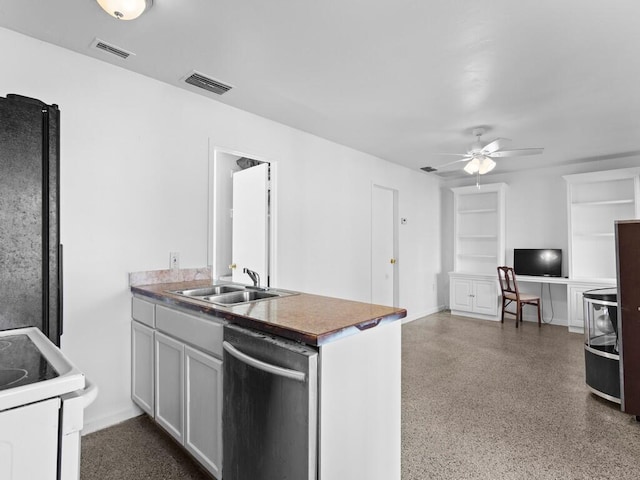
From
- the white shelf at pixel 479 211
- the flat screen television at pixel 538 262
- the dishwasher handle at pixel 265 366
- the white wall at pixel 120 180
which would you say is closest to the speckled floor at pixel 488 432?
the white wall at pixel 120 180

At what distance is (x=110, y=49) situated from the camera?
2.32 metres

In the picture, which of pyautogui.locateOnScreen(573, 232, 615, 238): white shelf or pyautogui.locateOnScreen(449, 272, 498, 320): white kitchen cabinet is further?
pyautogui.locateOnScreen(449, 272, 498, 320): white kitchen cabinet

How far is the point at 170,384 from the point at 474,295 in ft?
17.4

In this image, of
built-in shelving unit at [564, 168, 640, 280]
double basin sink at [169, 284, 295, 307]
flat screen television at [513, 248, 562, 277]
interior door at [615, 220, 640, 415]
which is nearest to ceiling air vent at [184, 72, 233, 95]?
double basin sink at [169, 284, 295, 307]

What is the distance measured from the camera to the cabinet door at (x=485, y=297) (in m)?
5.77

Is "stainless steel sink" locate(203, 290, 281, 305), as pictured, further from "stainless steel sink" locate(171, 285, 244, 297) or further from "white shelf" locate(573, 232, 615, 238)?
"white shelf" locate(573, 232, 615, 238)

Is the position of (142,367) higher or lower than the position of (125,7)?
lower

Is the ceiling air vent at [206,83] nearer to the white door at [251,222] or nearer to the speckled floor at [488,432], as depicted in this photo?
the white door at [251,222]

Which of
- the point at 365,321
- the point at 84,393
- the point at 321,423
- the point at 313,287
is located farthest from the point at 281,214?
the point at 84,393

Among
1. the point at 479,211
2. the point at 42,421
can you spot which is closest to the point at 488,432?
the point at 42,421

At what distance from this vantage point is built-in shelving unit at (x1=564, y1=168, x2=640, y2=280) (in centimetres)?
516

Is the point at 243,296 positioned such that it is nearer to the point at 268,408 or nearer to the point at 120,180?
the point at 268,408

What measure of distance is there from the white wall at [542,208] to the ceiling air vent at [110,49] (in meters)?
5.96

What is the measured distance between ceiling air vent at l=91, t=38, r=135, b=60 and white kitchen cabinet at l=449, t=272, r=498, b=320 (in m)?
5.72
